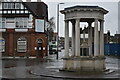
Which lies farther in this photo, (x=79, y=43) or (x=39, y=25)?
(x=39, y=25)

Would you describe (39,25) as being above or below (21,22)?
below

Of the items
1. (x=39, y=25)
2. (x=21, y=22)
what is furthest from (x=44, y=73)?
(x=21, y=22)

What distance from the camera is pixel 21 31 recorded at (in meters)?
50.0

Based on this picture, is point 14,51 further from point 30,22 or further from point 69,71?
point 69,71

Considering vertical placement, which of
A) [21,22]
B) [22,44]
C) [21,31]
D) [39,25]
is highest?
[21,22]

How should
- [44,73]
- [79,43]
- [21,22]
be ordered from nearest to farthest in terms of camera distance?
1. [44,73]
2. [79,43]
3. [21,22]

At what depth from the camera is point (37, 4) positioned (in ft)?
178

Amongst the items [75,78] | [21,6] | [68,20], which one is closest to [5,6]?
[21,6]

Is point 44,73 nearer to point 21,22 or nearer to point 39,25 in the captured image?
point 39,25

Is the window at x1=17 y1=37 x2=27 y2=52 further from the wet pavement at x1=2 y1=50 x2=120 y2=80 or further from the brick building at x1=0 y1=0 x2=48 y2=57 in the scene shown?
the wet pavement at x1=2 y1=50 x2=120 y2=80

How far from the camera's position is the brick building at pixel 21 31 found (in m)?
50.0

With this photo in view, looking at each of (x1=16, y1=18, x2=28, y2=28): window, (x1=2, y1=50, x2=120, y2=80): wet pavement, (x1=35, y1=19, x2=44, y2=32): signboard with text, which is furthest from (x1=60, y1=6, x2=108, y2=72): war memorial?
(x1=16, y1=18, x2=28, y2=28): window

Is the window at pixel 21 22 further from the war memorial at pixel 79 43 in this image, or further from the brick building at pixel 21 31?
the war memorial at pixel 79 43

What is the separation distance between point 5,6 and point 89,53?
3049 centimetres
